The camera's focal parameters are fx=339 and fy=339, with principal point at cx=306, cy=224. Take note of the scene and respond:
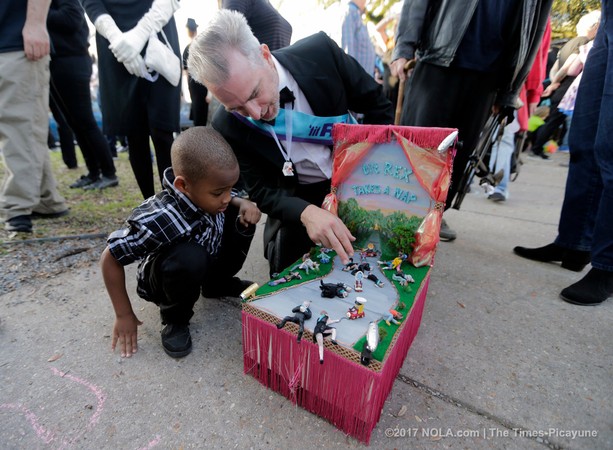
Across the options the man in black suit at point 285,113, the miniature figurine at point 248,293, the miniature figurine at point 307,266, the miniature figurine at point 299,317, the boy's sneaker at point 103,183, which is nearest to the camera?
the miniature figurine at point 299,317

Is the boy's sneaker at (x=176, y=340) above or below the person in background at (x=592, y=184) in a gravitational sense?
below

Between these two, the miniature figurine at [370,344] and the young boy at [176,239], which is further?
the young boy at [176,239]

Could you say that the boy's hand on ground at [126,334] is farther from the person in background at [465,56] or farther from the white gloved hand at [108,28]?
the person in background at [465,56]

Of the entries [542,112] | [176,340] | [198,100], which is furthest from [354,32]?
[542,112]

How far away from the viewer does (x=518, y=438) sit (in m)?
1.02

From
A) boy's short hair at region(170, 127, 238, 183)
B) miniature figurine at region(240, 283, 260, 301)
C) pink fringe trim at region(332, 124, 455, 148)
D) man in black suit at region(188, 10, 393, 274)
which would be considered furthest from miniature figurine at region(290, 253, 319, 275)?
pink fringe trim at region(332, 124, 455, 148)

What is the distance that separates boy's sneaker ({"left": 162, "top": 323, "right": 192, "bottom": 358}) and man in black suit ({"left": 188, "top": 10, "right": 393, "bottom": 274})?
0.56 m

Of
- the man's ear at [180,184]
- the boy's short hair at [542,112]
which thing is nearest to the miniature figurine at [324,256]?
the man's ear at [180,184]

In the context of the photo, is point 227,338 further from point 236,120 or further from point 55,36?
point 55,36

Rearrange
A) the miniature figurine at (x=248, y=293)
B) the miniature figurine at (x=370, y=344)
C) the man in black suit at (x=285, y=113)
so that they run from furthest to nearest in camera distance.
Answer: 1. the man in black suit at (x=285, y=113)
2. the miniature figurine at (x=248, y=293)
3. the miniature figurine at (x=370, y=344)

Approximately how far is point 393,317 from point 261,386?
0.51 m

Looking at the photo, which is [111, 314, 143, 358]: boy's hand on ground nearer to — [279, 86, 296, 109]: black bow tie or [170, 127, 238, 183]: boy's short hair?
[170, 127, 238, 183]: boy's short hair

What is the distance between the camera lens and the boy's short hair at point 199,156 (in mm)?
1179

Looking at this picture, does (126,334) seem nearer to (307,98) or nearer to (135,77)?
(307,98)
